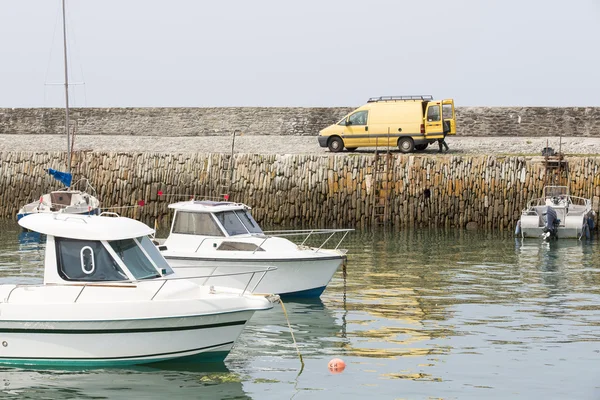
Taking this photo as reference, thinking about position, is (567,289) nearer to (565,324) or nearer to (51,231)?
(565,324)

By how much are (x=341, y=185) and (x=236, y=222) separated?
1349cm

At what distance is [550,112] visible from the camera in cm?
4175

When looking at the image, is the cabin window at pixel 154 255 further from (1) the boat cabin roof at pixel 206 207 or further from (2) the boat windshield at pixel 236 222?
(1) the boat cabin roof at pixel 206 207

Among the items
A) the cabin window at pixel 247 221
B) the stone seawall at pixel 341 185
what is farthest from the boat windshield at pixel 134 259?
the stone seawall at pixel 341 185

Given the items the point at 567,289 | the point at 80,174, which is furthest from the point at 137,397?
the point at 80,174

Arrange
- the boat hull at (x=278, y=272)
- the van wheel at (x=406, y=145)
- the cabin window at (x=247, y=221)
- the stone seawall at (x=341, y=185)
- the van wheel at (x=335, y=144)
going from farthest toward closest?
the van wheel at (x=335, y=144), the van wheel at (x=406, y=145), the stone seawall at (x=341, y=185), the cabin window at (x=247, y=221), the boat hull at (x=278, y=272)

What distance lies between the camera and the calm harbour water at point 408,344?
13.4 metres

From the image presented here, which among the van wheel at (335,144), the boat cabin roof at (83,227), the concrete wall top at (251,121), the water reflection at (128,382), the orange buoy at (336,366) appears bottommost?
the water reflection at (128,382)

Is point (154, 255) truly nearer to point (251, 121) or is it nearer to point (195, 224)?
point (195, 224)

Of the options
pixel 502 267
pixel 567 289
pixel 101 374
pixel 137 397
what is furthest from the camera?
pixel 502 267

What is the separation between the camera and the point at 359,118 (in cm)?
3738

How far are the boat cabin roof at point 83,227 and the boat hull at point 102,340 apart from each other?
4.77ft

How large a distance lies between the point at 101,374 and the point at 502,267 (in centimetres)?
1326

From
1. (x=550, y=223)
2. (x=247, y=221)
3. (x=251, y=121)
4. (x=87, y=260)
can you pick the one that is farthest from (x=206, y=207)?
(x=251, y=121)
